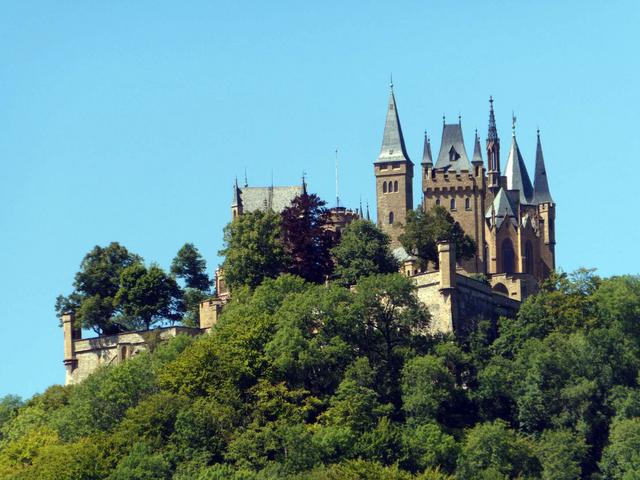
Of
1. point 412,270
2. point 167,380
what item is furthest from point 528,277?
point 167,380

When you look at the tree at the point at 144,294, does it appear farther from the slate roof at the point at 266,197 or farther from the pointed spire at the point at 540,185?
the pointed spire at the point at 540,185

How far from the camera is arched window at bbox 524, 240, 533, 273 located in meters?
123

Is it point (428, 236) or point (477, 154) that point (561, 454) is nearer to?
point (428, 236)

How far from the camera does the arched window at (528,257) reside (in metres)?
123

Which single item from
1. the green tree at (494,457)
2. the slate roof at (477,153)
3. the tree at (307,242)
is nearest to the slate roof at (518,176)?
the slate roof at (477,153)

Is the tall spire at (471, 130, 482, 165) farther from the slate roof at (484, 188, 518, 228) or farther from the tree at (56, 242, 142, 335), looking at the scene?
the tree at (56, 242, 142, 335)

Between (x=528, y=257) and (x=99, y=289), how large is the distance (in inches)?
969

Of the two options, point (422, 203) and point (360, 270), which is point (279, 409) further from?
point (422, 203)

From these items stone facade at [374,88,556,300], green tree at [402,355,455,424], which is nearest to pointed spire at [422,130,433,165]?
stone facade at [374,88,556,300]

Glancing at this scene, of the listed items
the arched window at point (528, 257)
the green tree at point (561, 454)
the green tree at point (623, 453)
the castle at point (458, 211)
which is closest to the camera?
the green tree at point (623, 453)

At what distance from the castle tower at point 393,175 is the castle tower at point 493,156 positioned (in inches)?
204

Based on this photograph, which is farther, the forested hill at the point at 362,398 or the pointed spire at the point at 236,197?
the pointed spire at the point at 236,197

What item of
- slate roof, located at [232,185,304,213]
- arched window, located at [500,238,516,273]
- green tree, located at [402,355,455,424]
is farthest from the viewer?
slate roof, located at [232,185,304,213]

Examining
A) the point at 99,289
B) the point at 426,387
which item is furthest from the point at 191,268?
the point at 426,387
